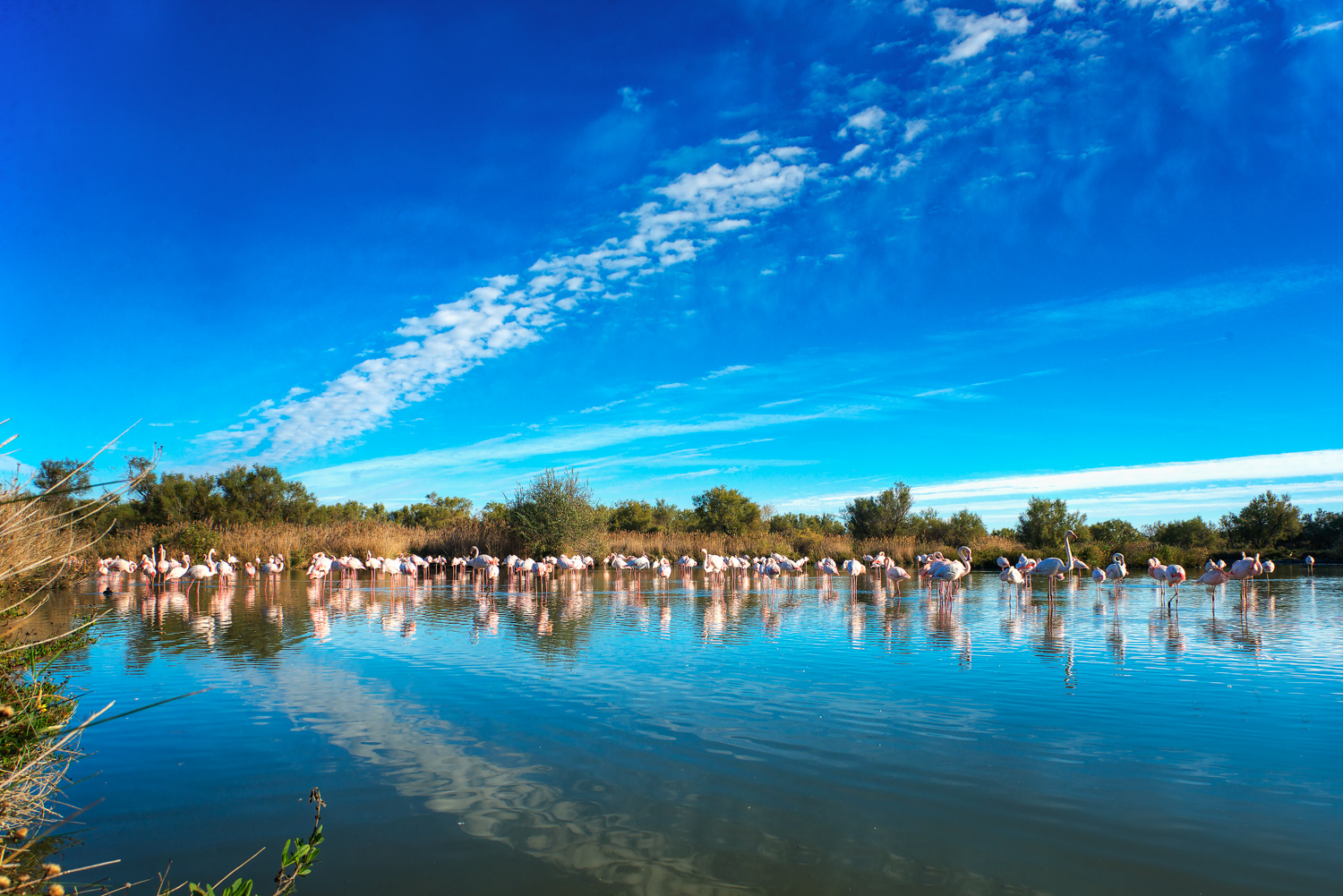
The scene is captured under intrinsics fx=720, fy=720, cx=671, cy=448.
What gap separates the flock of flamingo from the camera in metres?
19.2

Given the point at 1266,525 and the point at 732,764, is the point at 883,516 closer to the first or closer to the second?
the point at 1266,525

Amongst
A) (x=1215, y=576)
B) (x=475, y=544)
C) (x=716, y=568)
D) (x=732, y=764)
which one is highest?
(x=1215, y=576)

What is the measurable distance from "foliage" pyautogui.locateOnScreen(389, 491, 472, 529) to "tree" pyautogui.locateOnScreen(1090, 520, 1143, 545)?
5140 cm

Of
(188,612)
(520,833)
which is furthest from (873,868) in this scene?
(188,612)

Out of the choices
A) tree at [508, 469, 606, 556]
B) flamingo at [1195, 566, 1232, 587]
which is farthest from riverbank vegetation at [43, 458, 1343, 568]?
flamingo at [1195, 566, 1232, 587]

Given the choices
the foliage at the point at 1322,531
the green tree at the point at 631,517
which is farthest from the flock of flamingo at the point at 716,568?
the foliage at the point at 1322,531

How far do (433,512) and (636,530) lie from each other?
27418 millimetres

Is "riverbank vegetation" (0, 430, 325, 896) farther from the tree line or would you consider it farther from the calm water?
the tree line

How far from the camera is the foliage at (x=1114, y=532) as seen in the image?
148 ft

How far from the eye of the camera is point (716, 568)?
27.9 m

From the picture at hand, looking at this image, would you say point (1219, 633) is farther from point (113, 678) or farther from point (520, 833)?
point (113, 678)

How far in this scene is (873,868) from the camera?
3.96 m

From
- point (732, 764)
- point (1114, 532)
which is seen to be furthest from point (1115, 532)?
point (732, 764)

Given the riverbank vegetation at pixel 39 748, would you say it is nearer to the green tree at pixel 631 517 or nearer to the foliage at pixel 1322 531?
the green tree at pixel 631 517
